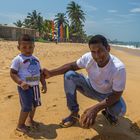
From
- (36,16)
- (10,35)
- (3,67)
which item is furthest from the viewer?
(36,16)

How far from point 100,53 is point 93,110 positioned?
676 millimetres

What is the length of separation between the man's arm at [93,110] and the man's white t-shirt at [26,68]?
2.70 ft

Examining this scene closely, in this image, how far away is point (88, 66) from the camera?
4.22m

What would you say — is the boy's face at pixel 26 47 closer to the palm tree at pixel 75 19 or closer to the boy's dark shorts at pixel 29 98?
the boy's dark shorts at pixel 29 98

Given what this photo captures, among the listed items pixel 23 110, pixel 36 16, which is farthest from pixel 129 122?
pixel 36 16

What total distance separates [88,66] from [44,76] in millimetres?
613

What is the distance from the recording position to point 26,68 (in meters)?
4.07

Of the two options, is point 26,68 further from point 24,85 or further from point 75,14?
point 75,14

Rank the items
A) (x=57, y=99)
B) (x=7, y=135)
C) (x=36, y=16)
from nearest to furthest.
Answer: (x=7, y=135) < (x=57, y=99) < (x=36, y=16)

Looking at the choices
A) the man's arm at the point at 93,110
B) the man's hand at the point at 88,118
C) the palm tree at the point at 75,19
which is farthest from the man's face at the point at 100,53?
the palm tree at the point at 75,19

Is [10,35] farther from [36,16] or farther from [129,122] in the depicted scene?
[129,122]

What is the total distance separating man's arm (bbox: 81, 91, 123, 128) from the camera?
3641 mm

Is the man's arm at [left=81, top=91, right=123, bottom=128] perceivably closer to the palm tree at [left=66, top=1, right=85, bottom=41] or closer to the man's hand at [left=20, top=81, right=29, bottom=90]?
the man's hand at [left=20, top=81, right=29, bottom=90]

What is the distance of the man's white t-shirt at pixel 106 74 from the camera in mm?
3801
